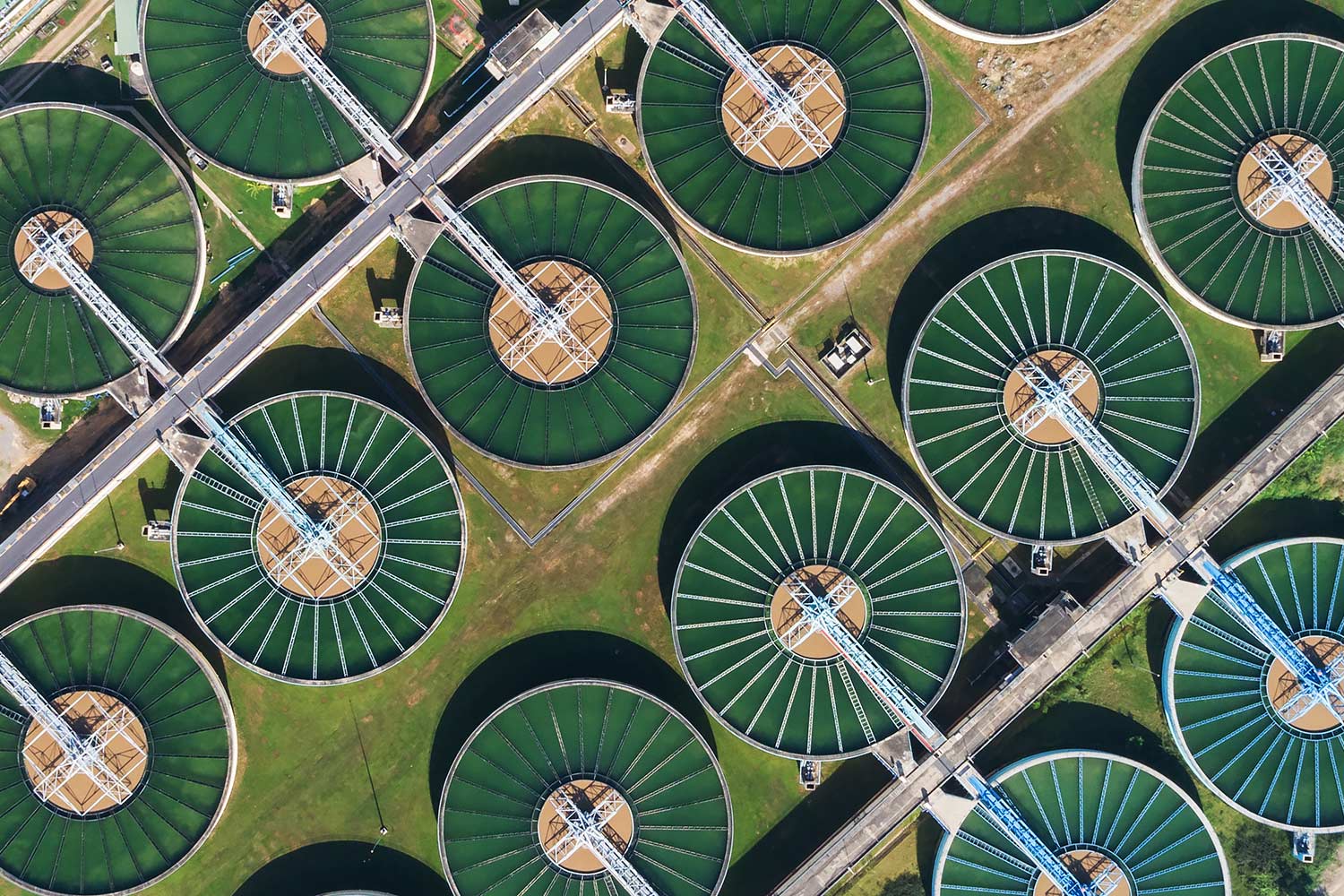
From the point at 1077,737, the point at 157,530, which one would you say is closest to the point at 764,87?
the point at 1077,737

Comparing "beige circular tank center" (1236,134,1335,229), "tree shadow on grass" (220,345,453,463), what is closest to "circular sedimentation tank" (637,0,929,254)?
"beige circular tank center" (1236,134,1335,229)

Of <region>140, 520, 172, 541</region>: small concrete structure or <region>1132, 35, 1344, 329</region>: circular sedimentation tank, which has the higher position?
<region>140, 520, 172, 541</region>: small concrete structure

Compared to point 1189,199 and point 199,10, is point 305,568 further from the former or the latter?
point 1189,199

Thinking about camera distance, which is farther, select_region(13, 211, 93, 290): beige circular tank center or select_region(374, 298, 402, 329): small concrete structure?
select_region(374, 298, 402, 329): small concrete structure

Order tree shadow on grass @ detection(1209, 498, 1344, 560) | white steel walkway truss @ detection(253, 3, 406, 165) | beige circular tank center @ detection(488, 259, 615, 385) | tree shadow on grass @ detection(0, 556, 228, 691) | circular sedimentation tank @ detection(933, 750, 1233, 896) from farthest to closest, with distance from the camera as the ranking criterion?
tree shadow on grass @ detection(1209, 498, 1344, 560) → tree shadow on grass @ detection(0, 556, 228, 691) → circular sedimentation tank @ detection(933, 750, 1233, 896) → beige circular tank center @ detection(488, 259, 615, 385) → white steel walkway truss @ detection(253, 3, 406, 165)

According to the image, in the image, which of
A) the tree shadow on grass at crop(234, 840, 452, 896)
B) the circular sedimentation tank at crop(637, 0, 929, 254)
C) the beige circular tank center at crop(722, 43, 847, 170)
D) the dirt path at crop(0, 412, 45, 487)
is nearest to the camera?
the beige circular tank center at crop(722, 43, 847, 170)

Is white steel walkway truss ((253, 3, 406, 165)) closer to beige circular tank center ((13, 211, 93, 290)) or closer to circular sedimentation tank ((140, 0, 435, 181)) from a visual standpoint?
circular sedimentation tank ((140, 0, 435, 181))

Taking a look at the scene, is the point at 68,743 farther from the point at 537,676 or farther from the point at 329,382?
the point at 537,676

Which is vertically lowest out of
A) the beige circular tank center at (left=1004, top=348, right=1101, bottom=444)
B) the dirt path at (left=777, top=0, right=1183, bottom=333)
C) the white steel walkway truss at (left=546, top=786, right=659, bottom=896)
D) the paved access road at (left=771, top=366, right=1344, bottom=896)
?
the paved access road at (left=771, top=366, right=1344, bottom=896)
